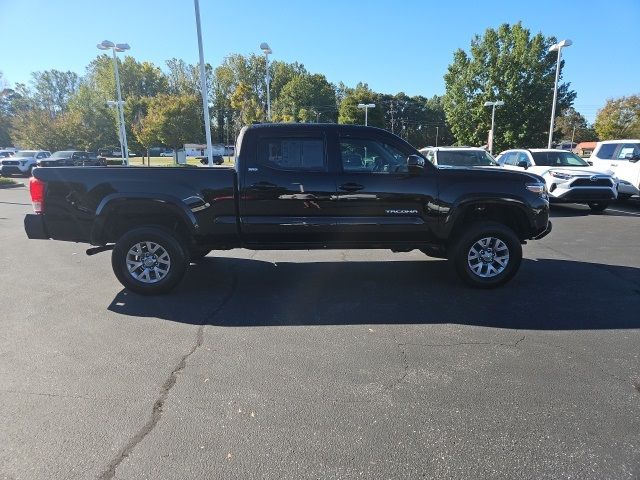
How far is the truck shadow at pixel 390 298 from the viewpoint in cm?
465

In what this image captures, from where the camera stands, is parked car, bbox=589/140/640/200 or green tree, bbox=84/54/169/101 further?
green tree, bbox=84/54/169/101

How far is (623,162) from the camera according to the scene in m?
13.9

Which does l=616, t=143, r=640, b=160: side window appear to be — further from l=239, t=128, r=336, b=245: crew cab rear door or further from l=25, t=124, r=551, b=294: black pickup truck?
l=239, t=128, r=336, b=245: crew cab rear door

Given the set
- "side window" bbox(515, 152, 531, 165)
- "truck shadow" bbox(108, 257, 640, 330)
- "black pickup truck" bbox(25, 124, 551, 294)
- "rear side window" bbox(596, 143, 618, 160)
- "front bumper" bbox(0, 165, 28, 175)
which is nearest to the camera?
"truck shadow" bbox(108, 257, 640, 330)

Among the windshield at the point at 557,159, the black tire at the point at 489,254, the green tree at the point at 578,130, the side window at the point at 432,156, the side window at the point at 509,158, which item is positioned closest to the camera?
the black tire at the point at 489,254

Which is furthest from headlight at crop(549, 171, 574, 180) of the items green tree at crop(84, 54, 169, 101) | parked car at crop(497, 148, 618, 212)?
green tree at crop(84, 54, 169, 101)

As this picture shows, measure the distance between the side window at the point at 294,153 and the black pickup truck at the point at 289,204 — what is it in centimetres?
1

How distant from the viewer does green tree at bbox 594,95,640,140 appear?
5119cm

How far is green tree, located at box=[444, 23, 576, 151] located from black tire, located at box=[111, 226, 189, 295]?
4011cm

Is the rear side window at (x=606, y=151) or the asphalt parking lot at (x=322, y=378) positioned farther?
the rear side window at (x=606, y=151)

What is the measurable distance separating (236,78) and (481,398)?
7602cm

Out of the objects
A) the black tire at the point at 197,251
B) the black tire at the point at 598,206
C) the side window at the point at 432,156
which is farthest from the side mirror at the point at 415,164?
the black tire at the point at 598,206

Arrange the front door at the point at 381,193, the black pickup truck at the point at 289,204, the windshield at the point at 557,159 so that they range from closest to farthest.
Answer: the black pickup truck at the point at 289,204, the front door at the point at 381,193, the windshield at the point at 557,159

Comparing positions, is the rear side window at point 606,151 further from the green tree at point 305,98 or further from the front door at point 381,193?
the green tree at point 305,98
